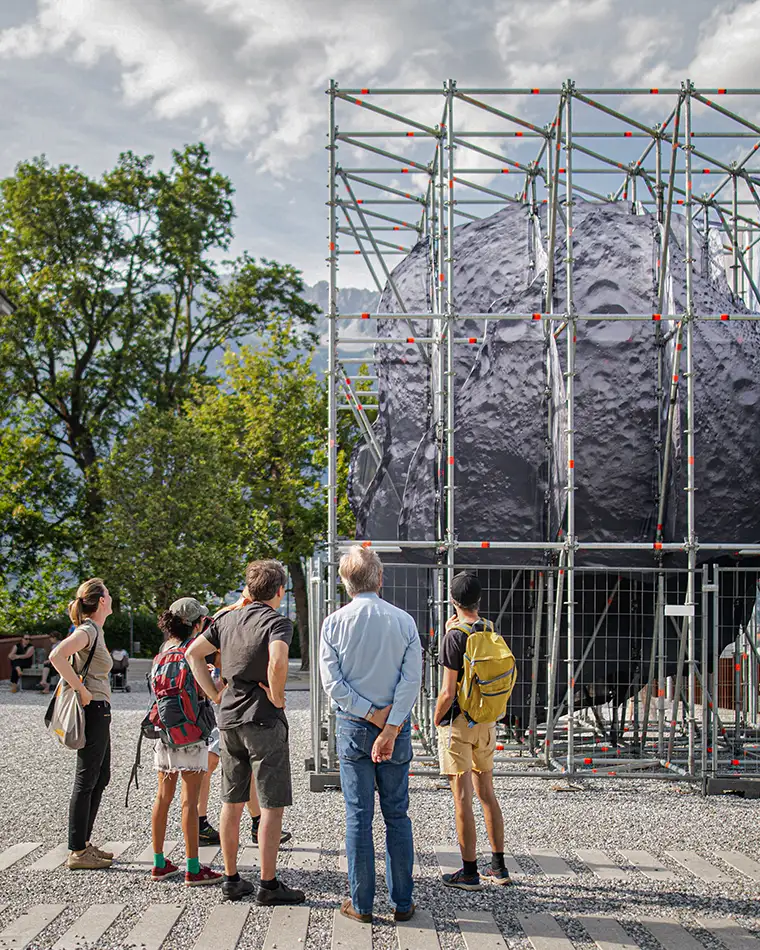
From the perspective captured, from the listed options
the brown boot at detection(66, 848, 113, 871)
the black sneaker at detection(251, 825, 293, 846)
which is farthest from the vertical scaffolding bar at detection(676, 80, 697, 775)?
the brown boot at detection(66, 848, 113, 871)

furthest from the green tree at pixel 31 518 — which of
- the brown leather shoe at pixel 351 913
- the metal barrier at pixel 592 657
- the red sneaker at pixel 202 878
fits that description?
the brown leather shoe at pixel 351 913

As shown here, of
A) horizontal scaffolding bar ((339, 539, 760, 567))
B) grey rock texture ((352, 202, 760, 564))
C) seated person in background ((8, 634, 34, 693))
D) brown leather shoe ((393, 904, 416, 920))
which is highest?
grey rock texture ((352, 202, 760, 564))

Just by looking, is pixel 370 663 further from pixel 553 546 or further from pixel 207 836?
pixel 553 546

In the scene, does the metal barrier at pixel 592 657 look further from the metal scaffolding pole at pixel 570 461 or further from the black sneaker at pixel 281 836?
the black sneaker at pixel 281 836

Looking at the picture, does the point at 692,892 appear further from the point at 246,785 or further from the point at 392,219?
the point at 392,219

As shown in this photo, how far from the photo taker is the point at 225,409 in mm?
28859

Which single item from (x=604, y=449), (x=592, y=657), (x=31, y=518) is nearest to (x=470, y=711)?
(x=592, y=657)

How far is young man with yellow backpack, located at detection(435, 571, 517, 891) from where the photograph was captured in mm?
6211

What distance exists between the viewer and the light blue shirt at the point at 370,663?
5.55 meters

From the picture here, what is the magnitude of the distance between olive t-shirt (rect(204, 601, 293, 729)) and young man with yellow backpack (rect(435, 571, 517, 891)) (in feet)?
3.22

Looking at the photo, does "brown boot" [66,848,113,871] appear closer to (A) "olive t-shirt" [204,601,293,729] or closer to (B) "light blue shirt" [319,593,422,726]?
(A) "olive t-shirt" [204,601,293,729]

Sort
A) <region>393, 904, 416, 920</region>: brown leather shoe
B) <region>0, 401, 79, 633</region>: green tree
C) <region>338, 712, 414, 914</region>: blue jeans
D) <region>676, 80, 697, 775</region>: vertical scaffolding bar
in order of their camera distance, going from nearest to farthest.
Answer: <region>338, 712, 414, 914</region>: blue jeans
<region>393, 904, 416, 920</region>: brown leather shoe
<region>676, 80, 697, 775</region>: vertical scaffolding bar
<region>0, 401, 79, 633</region>: green tree

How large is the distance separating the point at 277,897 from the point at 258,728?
0.90 meters

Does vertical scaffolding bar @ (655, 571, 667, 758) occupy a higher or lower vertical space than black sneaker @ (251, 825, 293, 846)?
higher
